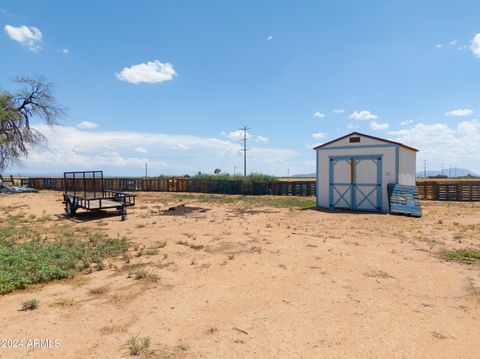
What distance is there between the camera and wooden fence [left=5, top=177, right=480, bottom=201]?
20.6 metres

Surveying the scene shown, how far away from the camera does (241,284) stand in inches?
204

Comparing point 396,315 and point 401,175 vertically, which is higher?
point 401,175

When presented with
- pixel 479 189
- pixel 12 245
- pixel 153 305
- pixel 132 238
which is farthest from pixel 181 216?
pixel 479 189

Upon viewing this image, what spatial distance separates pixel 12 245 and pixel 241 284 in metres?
6.48

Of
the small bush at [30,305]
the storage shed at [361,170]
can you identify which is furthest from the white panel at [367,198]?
the small bush at [30,305]

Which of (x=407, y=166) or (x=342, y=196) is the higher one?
(x=407, y=166)

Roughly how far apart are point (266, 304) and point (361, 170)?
12766 millimetres

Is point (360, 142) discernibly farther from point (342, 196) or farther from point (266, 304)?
point (266, 304)

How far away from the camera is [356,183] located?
51.1 feet

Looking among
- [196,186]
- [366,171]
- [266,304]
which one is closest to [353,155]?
[366,171]

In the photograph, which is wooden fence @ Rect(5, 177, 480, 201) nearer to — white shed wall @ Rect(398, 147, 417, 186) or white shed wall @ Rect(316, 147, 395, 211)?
white shed wall @ Rect(398, 147, 417, 186)

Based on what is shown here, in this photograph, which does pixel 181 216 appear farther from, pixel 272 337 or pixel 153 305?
pixel 272 337

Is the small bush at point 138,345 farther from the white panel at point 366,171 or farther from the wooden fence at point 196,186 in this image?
the wooden fence at point 196,186

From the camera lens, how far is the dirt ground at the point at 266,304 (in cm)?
329
